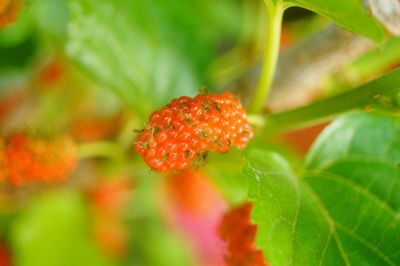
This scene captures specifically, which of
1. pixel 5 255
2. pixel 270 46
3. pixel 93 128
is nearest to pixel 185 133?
pixel 270 46

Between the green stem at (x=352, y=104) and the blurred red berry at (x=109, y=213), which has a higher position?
the blurred red berry at (x=109, y=213)

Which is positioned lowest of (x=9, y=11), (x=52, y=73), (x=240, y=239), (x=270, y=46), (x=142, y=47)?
(x=240, y=239)

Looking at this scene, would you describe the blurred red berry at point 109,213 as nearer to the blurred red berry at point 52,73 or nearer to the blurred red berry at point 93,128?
the blurred red berry at point 93,128

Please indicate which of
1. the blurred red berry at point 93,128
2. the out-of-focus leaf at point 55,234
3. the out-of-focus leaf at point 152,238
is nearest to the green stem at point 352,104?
the blurred red berry at point 93,128

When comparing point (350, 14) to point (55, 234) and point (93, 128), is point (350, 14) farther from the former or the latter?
point (55, 234)

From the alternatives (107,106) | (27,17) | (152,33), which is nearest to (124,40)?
(152,33)

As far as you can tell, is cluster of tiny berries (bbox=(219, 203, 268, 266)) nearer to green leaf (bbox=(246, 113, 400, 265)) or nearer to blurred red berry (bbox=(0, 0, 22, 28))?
green leaf (bbox=(246, 113, 400, 265))
